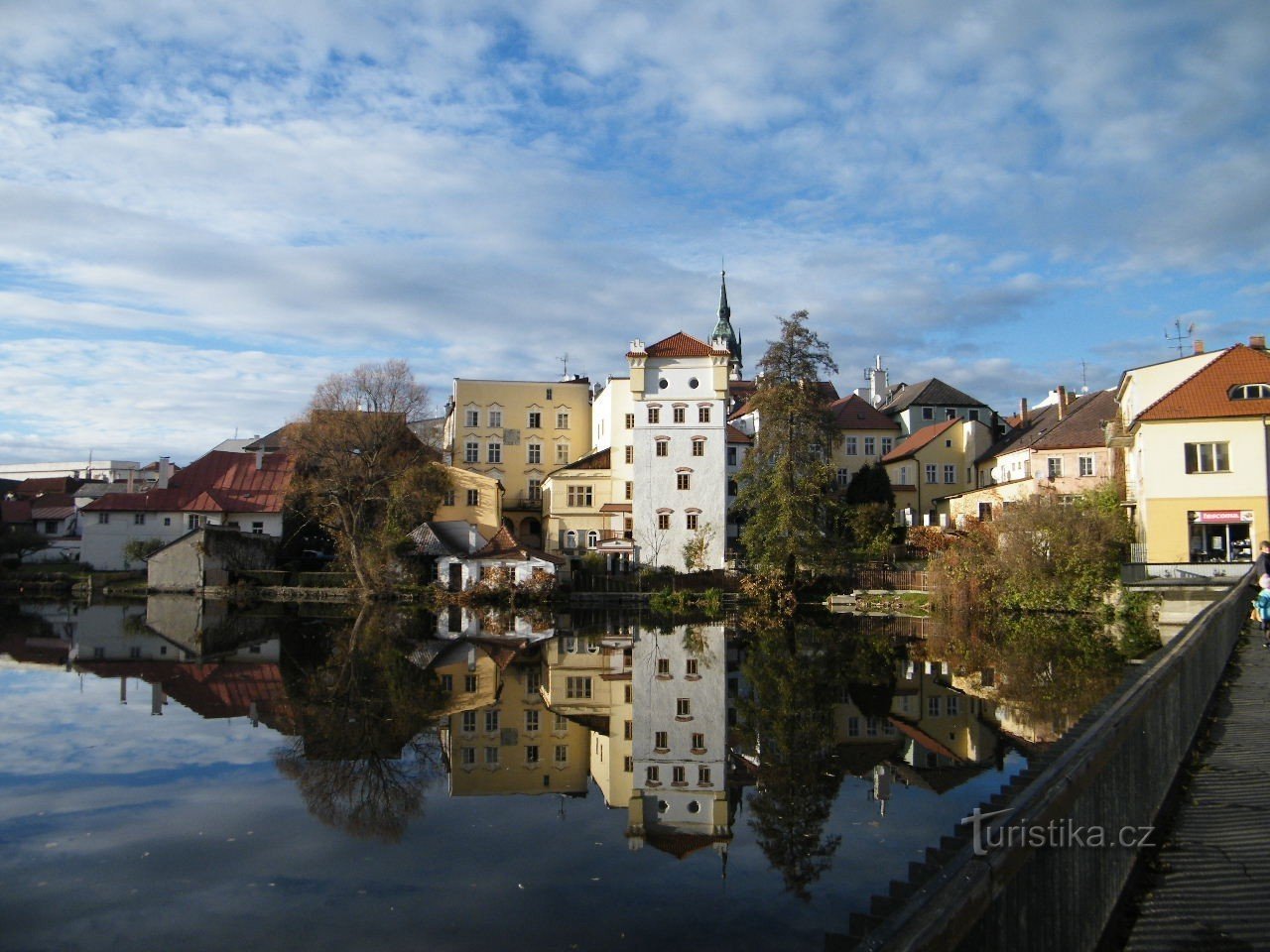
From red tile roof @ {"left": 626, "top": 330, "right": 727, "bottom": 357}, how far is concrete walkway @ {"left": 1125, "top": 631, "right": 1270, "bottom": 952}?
4181 centimetres

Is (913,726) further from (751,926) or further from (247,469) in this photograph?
(247,469)

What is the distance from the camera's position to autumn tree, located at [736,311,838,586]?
137 feet

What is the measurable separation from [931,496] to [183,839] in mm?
55988

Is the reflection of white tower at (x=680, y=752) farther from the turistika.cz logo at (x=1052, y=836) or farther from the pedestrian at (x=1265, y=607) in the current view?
the pedestrian at (x=1265, y=607)

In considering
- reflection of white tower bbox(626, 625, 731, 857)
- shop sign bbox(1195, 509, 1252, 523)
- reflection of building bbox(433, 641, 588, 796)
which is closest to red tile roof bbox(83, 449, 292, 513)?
reflection of building bbox(433, 641, 588, 796)

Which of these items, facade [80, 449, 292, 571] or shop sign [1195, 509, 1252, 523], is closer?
shop sign [1195, 509, 1252, 523]

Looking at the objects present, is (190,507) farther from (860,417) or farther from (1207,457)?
(1207,457)

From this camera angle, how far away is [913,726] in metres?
15.6

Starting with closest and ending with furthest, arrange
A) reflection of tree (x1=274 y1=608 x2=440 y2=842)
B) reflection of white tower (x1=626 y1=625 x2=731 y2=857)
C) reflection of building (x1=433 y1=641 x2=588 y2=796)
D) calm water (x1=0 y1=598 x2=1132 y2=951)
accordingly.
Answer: calm water (x1=0 y1=598 x2=1132 y2=951) < reflection of white tower (x1=626 y1=625 x2=731 y2=857) < reflection of tree (x1=274 y1=608 x2=440 y2=842) < reflection of building (x1=433 y1=641 x2=588 y2=796)

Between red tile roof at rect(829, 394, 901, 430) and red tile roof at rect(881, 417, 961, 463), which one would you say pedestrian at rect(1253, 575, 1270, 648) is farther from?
red tile roof at rect(829, 394, 901, 430)

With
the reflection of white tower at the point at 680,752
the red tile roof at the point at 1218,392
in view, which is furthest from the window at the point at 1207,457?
the reflection of white tower at the point at 680,752

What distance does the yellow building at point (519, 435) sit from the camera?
61.7 metres

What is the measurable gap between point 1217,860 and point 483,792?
26.7 feet

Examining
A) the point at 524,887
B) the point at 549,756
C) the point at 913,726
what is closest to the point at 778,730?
the point at 913,726
